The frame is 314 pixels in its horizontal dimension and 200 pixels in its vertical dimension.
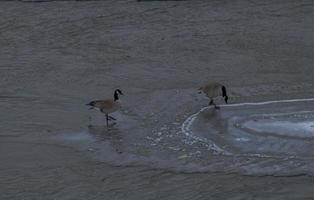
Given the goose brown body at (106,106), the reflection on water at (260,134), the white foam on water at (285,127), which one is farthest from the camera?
the goose brown body at (106,106)

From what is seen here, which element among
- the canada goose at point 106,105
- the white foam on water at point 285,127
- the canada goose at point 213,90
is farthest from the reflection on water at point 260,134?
the canada goose at point 106,105

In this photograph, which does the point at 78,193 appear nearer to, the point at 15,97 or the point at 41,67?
the point at 15,97

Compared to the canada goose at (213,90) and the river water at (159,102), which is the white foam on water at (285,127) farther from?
the canada goose at (213,90)

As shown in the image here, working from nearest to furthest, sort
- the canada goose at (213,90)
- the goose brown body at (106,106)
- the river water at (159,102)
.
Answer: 1. the river water at (159,102)
2. the goose brown body at (106,106)
3. the canada goose at (213,90)

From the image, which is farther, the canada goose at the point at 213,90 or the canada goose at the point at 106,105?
the canada goose at the point at 213,90

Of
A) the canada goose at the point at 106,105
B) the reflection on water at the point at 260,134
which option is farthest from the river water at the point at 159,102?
the canada goose at the point at 106,105

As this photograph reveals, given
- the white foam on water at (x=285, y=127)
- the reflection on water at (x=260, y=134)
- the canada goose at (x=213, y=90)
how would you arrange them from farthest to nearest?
1. the canada goose at (x=213, y=90)
2. the white foam on water at (x=285, y=127)
3. the reflection on water at (x=260, y=134)

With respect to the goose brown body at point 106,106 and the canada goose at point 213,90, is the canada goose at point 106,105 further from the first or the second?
the canada goose at point 213,90

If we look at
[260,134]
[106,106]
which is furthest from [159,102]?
[260,134]

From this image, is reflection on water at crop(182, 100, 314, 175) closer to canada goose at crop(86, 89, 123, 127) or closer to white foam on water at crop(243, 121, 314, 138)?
white foam on water at crop(243, 121, 314, 138)

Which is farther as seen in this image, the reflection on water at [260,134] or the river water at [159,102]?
the reflection on water at [260,134]

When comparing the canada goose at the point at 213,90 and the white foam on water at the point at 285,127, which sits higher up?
the canada goose at the point at 213,90

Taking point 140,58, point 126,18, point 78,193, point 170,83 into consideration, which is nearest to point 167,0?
point 126,18

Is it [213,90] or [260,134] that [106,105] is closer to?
[213,90]
